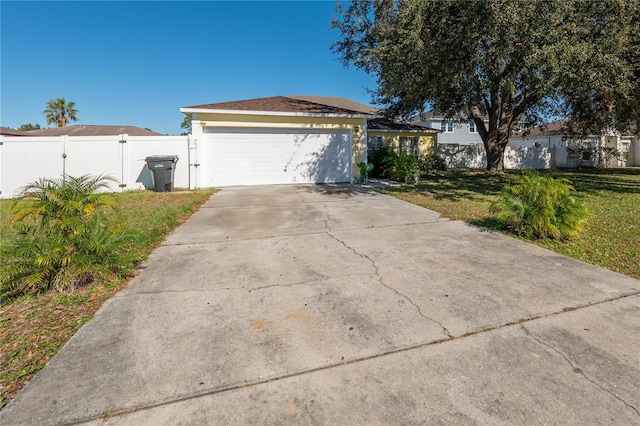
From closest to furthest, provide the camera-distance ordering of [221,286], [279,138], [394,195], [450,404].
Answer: [450,404] → [221,286] → [394,195] → [279,138]

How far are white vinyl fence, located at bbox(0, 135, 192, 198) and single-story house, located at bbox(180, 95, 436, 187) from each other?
810 millimetres

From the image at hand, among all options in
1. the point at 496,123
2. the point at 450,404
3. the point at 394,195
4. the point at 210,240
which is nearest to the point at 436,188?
the point at 394,195

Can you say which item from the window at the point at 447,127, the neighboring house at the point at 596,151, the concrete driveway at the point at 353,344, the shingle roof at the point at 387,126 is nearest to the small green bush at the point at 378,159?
the shingle roof at the point at 387,126

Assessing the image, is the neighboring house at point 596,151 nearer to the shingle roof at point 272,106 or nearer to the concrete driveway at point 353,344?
the shingle roof at point 272,106

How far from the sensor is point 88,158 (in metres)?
11.3

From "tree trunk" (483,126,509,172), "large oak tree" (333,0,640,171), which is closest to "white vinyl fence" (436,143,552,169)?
"tree trunk" (483,126,509,172)

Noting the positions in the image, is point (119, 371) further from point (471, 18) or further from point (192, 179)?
point (192, 179)

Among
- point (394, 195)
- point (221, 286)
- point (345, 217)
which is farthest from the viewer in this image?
point (394, 195)

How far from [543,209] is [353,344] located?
458cm

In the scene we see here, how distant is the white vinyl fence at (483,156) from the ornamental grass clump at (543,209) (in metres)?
16.6

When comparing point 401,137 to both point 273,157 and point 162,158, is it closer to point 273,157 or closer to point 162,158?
point 273,157

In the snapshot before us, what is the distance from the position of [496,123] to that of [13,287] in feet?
60.7

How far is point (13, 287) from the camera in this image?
3.51 m

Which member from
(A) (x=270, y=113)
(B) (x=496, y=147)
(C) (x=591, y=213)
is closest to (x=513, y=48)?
(C) (x=591, y=213)
